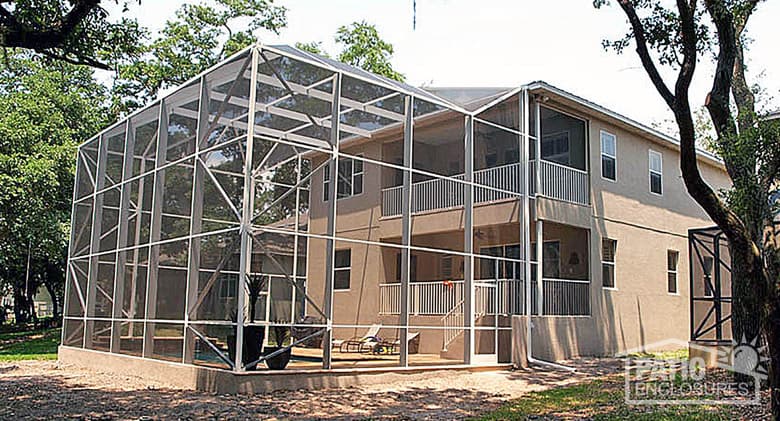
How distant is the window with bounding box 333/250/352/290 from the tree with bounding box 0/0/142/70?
332 inches

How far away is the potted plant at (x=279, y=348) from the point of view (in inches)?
412

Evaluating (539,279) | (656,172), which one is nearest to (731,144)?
(539,279)

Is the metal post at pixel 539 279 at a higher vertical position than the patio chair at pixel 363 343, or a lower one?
higher

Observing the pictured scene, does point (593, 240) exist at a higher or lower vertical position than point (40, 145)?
lower

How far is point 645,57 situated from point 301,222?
1023 cm

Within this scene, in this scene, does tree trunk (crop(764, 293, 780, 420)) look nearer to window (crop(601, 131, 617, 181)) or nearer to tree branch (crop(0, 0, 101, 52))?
tree branch (crop(0, 0, 101, 52))

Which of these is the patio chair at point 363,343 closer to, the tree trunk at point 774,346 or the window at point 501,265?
the window at point 501,265

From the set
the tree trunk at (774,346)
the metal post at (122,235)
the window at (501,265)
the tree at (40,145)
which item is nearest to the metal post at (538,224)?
the window at (501,265)

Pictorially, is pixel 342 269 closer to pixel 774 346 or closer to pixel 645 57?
pixel 645 57

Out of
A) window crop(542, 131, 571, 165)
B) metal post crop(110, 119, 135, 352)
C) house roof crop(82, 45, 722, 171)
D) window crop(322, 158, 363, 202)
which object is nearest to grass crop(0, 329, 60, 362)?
metal post crop(110, 119, 135, 352)

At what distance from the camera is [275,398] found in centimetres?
962

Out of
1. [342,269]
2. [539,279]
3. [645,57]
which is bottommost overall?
[539,279]

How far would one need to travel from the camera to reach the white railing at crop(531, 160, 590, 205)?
49.2 ft

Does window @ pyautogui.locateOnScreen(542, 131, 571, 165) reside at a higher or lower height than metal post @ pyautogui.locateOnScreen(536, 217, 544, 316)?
higher
